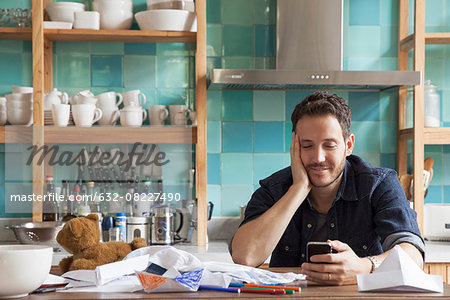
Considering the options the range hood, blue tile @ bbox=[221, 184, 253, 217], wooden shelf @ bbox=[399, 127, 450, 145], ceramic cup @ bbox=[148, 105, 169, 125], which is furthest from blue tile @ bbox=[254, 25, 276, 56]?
wooden shelf @ bbox=[399, 127, 450, 145]

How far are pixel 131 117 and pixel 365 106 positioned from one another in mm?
1251

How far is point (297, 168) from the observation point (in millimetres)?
1778

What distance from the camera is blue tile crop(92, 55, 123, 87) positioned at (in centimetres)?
297

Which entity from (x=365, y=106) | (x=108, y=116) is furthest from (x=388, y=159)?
(x=108, y=116)

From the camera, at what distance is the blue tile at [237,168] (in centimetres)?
301

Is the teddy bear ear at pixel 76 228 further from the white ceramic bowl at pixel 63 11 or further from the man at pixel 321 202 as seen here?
the white ceramic bowl at pixel 63 11

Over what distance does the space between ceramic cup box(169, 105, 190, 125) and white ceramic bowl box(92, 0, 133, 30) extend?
1.57ft

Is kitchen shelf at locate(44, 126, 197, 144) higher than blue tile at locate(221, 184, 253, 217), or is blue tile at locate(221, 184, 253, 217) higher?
kitchen shelf at locate(44, 126, 197, 144)

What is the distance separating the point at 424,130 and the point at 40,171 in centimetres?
185

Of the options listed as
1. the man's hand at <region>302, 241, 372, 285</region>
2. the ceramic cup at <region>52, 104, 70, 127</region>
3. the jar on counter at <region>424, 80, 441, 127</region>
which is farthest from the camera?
the jar on counter at <region>424, 80, 441, 127</region>

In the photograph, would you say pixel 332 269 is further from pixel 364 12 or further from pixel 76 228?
pixel 364 12

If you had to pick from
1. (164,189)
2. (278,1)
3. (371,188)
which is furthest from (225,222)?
(371,188)

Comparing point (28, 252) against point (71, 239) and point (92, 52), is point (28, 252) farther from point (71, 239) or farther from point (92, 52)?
point (92, 52)

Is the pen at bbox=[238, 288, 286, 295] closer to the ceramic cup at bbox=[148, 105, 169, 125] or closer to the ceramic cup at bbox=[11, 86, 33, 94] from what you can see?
the ceramic cup at bbox=[148, 105, 169, 125]
